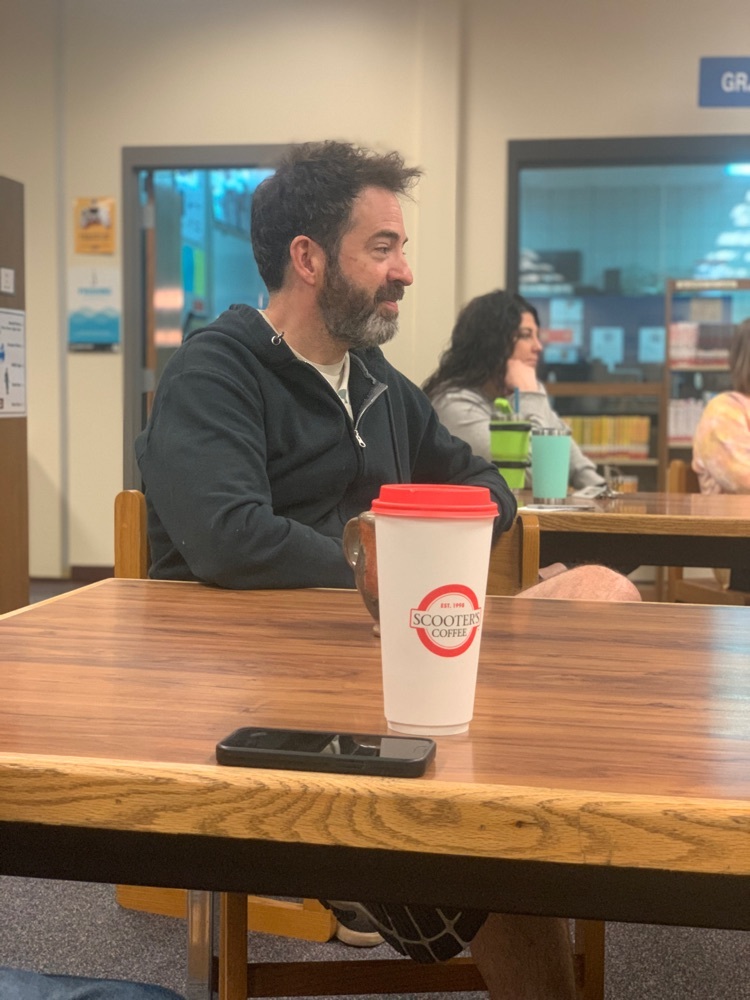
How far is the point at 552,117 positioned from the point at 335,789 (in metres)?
5.45

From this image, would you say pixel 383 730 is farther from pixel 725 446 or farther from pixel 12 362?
pixel 12 362

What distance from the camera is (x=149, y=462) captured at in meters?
1.52

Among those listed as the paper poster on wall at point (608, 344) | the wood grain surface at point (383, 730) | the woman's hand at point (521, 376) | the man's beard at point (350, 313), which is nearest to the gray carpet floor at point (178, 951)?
the wood grain surface at point (383, 730)

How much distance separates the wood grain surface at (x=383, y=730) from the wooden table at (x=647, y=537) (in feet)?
3.53

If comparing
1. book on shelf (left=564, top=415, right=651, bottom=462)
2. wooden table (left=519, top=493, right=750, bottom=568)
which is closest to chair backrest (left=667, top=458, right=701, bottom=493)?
wooden table (left=519, top=493, right=750, bottom=568)

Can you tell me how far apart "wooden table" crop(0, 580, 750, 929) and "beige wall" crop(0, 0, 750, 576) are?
494 centimetres

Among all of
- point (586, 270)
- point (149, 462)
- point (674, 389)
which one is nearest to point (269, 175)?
point (149, 462)

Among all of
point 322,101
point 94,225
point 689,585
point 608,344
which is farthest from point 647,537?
point 608,344

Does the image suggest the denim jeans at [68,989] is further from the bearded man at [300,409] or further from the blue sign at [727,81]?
the blue sign at [727,81]

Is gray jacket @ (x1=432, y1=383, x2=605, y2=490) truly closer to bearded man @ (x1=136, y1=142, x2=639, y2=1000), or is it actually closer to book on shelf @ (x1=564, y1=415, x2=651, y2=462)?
bearded man @ (x1=136, y1=142, x2=639, y2=1000)

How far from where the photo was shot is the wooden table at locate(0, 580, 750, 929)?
Answer: 569 millimetres

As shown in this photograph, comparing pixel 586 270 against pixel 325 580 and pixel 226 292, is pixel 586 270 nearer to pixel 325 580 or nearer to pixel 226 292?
pixel 226 292

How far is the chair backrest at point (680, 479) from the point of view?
11.3 ft

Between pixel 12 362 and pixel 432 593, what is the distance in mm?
3752
